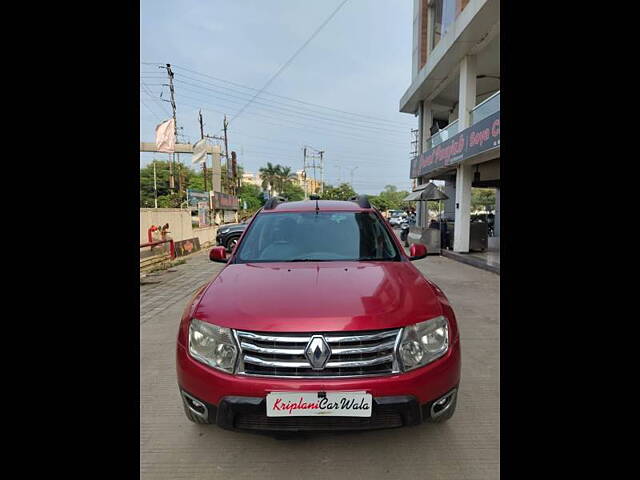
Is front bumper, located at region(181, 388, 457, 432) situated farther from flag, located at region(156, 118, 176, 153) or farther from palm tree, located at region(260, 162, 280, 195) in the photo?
palm tree, located at region(260, 162, 280, 195)

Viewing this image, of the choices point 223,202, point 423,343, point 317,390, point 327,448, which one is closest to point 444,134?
point 423,343

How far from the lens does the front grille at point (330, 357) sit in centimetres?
172

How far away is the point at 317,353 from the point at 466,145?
10.1 m

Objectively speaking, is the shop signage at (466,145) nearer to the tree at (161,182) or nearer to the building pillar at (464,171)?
the building pillar at (464,171)

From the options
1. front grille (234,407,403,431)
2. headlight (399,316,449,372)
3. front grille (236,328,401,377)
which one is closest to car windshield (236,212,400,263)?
headlight (399,316,449,372)

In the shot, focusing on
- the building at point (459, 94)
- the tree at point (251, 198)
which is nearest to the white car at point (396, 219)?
the building at point (459, 94)

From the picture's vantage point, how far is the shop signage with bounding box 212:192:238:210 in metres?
26.5

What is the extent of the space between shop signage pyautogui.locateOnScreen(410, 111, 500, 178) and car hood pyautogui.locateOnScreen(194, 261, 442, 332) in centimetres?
762

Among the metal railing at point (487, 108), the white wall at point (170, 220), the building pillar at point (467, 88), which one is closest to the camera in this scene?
the metal railing at point (487, 108)

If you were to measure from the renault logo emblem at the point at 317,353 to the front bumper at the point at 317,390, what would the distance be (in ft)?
0.24

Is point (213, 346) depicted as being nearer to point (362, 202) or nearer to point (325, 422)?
point (325, 422)

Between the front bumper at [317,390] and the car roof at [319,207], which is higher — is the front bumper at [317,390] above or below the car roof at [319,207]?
below
